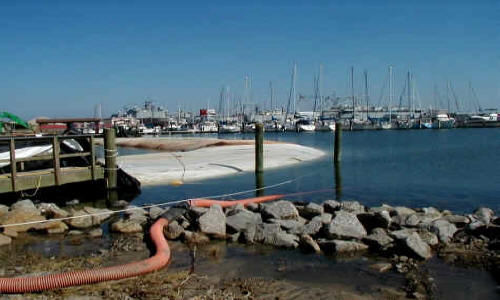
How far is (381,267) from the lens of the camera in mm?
8086

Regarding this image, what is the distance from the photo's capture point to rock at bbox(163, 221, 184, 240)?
9.95 meters

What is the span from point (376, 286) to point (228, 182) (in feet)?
46.2

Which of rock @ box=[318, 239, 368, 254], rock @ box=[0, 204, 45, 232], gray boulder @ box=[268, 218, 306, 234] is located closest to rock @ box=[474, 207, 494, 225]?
rock @ box=[318, 239, 368, 254]

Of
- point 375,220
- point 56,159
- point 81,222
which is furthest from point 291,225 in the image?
point 56,159

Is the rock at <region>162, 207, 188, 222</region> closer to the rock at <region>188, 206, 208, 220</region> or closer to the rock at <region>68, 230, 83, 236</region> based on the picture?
the rock at <region>188, 206, 208, 220</region>

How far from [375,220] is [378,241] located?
4.99 ft

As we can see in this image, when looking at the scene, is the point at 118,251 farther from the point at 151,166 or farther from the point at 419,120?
the point at 419,120

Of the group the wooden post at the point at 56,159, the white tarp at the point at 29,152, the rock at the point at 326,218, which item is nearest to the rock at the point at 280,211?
the rock at the point at 326,218

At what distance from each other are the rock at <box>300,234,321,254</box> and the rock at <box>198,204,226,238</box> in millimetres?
1700

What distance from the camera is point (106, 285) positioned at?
6.77 m

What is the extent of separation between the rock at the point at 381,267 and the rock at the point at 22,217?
7246 millimetres

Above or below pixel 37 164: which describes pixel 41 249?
below

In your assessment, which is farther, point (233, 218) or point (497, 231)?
point (233, 218)

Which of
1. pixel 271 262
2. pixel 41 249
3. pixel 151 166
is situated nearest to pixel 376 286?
pixel 271 262
